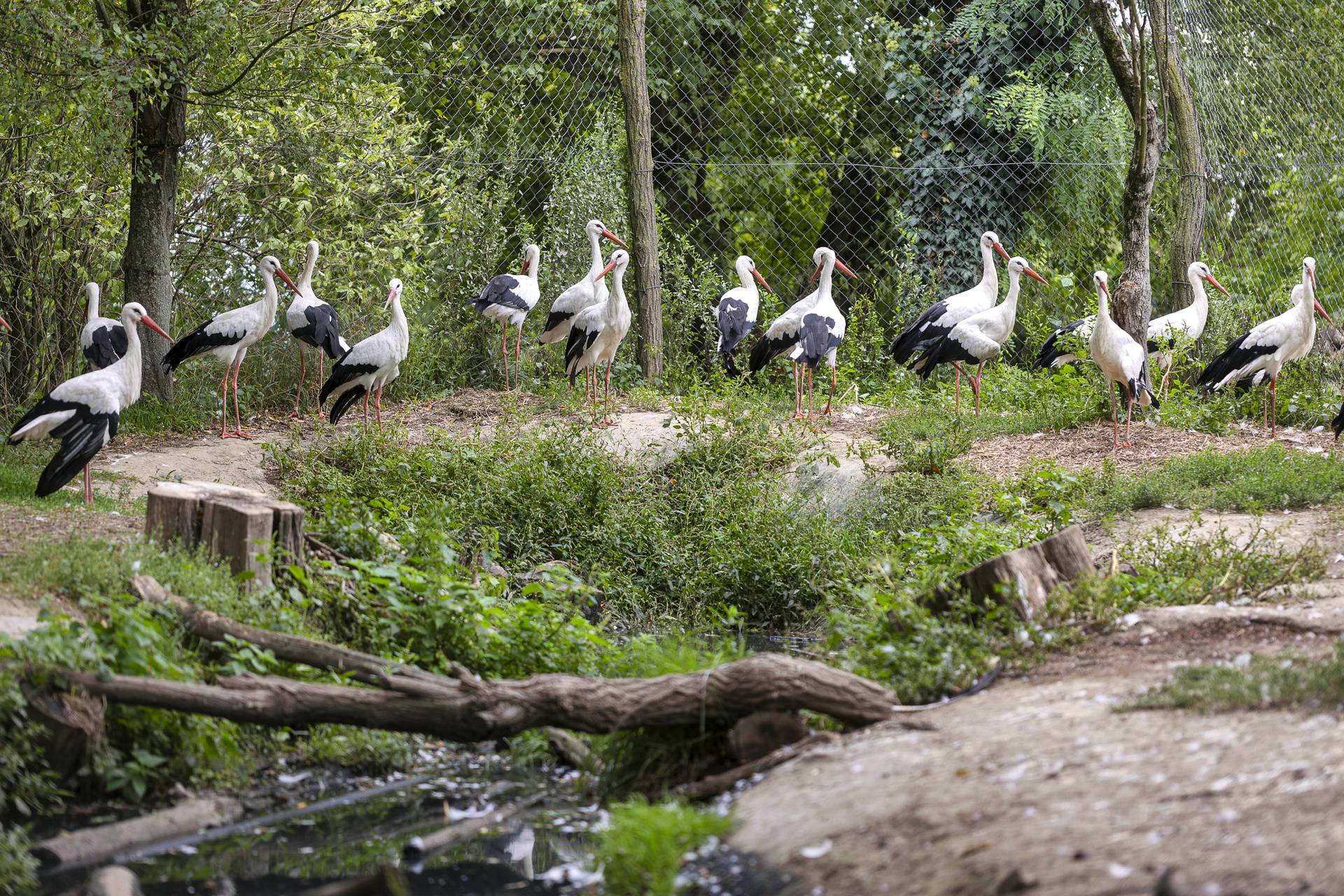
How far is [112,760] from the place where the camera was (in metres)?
4.73

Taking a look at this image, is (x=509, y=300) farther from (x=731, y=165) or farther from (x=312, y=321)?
(x=731, y=165)

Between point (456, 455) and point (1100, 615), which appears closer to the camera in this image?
point (1100, 615)

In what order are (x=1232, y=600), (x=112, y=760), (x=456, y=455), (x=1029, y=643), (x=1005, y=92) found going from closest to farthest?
(x=112, y=760)
(x=1029, y=643)
(x=1232, y=600)
(x=456, y=455)
(x=1005, y=92)

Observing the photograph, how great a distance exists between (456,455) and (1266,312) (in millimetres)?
8397

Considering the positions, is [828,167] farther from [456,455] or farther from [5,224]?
[5,224]

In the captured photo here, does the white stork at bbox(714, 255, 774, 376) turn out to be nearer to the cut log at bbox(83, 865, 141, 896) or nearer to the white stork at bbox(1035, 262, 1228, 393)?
the white stork at bbox(1035, 262, 1228, 393)

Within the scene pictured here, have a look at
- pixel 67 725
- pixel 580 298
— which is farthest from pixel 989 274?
pixel 67 725

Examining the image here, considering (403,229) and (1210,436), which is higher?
(403,229)

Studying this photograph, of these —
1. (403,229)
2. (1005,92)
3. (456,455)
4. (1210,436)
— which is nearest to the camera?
(456,455)

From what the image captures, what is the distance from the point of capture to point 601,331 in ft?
37.9

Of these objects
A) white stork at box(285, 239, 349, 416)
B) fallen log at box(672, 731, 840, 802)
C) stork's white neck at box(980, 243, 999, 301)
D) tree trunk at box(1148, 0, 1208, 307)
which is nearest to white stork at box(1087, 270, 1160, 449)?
stork's white neck at box(980, 243, 999, 301)

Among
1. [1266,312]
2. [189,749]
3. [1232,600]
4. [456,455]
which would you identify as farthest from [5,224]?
[1266,312]

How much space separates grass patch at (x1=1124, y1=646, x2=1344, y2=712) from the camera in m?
4.07

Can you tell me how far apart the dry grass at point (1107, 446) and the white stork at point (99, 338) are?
6632 mm
